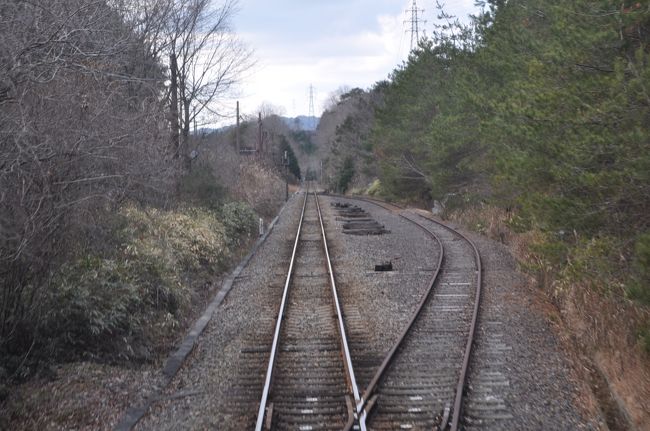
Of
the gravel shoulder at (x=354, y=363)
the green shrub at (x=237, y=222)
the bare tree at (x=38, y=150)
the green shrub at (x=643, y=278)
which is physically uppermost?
the bare tree at (x=38, y=150)

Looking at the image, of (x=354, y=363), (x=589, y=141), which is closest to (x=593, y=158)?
(x=589, y=141)

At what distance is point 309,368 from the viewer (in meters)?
8.10

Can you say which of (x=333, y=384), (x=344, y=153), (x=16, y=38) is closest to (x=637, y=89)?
(x=333, y=384)

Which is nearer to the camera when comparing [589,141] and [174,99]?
[589,141]

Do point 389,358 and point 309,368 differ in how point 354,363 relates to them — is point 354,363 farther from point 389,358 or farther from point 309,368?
Answer: point 309,368

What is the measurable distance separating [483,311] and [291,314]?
3.25 metres

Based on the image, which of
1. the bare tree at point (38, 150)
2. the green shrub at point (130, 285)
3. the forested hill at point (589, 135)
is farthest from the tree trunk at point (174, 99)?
the bare tree at point (38, 150)

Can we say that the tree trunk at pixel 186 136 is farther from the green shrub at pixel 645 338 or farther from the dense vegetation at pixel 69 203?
the green shrub at pixel 645 338

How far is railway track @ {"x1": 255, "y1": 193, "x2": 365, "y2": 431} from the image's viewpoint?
654 cm

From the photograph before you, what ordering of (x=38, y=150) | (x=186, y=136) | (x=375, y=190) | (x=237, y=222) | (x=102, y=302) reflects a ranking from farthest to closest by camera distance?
(x=375, y=190)
(x=237, y=222)
(x=186, y=136)
(x=102, y=302)
(x=38, y=150)

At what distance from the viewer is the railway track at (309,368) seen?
654 centimetres

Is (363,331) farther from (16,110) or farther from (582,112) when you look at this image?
(16,110)

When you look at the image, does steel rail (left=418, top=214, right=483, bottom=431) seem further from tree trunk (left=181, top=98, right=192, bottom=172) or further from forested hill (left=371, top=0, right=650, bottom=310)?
tree trunk (left=181, top=98, right=192, bottom=172)

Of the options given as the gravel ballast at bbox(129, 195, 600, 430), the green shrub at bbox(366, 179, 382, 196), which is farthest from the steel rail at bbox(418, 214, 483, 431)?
the green shrub at bbox(366, 179, 382, 196)
